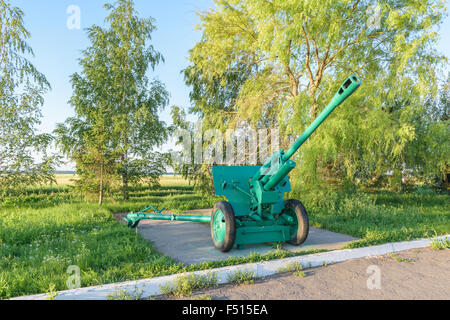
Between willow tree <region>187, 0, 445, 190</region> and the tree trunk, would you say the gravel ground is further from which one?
the tree trunk

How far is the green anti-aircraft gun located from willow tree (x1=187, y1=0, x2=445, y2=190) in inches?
143

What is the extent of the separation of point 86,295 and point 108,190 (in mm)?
7622

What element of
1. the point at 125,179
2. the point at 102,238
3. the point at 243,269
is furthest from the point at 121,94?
the point at 243,269

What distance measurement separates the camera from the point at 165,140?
39.8 ft

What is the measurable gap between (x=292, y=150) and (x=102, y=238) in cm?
388

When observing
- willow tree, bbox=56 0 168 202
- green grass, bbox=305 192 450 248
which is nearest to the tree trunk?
willow tree, bbox=56 0 168 202

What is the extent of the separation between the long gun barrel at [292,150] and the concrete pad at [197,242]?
3.76ft

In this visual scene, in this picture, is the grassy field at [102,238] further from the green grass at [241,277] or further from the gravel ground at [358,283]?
the gravel ground at [358,283]

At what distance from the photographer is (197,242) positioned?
535 cm

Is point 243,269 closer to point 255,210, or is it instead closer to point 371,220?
point 255,210

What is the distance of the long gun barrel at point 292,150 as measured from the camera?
341 cm

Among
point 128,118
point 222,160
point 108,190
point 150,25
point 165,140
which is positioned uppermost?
point 150,25

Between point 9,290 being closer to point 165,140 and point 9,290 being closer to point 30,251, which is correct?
point 30,251
